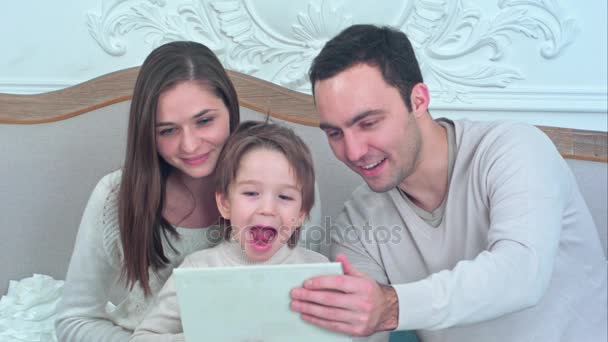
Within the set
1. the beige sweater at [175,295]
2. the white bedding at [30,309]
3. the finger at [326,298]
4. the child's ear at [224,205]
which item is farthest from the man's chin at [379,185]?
the white bedding at [30,309]

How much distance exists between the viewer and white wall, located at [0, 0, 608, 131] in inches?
83.2

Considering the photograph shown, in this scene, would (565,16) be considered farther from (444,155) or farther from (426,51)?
(444,155)

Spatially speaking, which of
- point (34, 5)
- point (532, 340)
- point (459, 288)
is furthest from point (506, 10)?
point (34, 5)

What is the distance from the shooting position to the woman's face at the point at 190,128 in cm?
145

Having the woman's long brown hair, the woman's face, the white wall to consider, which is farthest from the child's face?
the white wall

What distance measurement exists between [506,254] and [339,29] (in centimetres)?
115

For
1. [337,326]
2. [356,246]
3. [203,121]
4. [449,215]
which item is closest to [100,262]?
[203,121]

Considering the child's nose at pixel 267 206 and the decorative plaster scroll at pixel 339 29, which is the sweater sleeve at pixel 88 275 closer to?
the child's nose at pixel 267 206

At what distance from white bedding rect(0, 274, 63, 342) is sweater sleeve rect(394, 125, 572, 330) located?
1.09 m

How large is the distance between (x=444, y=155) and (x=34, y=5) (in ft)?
4.87

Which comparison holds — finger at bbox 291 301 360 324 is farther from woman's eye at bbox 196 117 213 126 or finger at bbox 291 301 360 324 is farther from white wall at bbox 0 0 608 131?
white wall at bbox 0 0 608 131

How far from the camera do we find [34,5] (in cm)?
217

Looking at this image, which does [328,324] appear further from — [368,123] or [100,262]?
[100,262]

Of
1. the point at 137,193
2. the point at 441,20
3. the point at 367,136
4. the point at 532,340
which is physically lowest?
the point at 532,340
